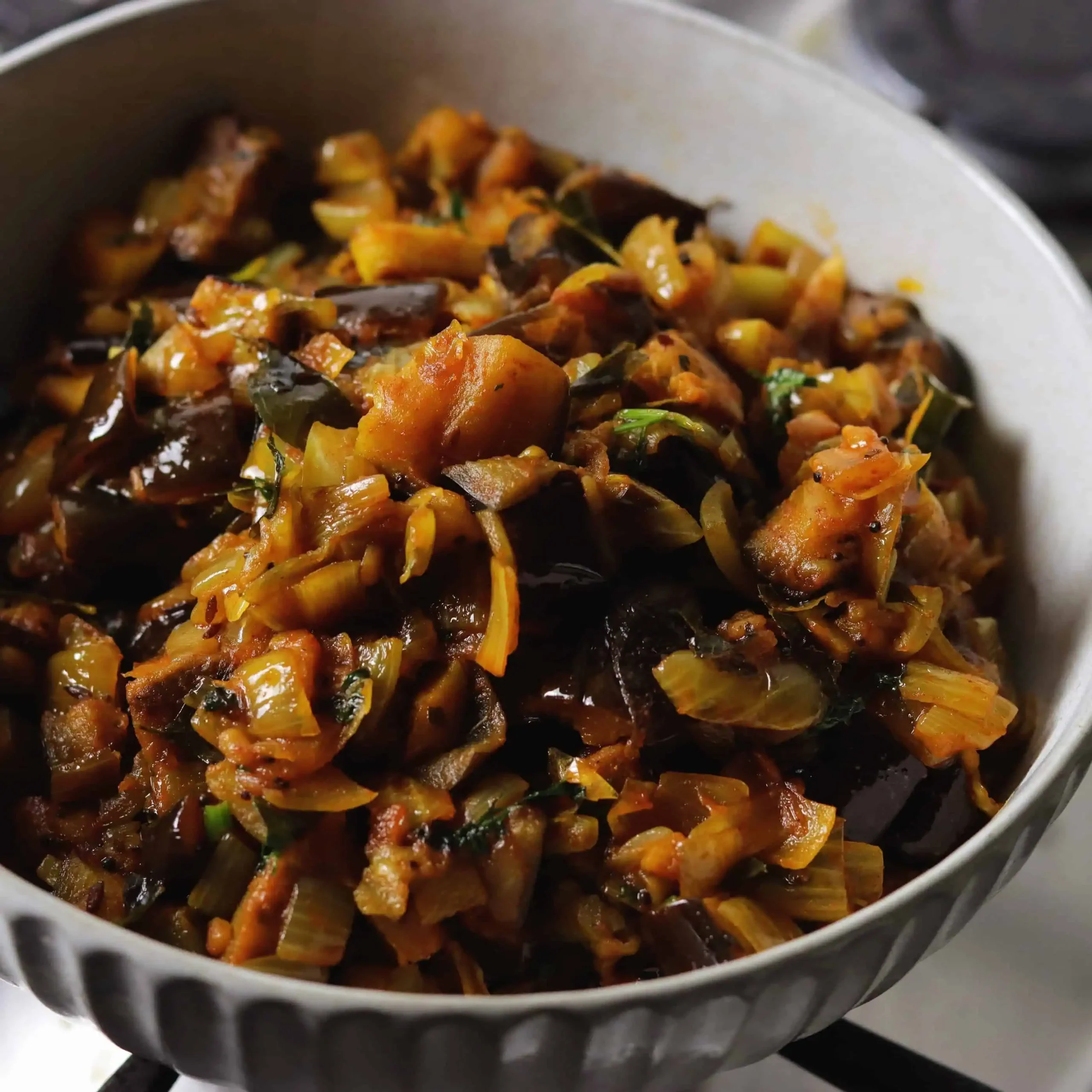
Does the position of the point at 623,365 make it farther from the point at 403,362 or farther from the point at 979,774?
the point at 979,774

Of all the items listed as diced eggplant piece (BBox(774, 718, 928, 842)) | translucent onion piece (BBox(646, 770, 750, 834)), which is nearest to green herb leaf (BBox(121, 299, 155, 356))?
translucent onion piece (BBox(646, 770, 750, 834))

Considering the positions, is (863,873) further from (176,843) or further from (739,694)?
(176,843)

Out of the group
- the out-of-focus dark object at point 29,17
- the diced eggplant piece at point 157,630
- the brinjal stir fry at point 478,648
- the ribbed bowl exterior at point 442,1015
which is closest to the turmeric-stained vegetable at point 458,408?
the brinjal stir fry at point 478,648

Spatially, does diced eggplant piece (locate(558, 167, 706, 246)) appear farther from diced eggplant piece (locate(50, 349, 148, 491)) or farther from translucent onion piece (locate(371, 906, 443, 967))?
translucent onion piece (locate(371, 906, 443, 967))

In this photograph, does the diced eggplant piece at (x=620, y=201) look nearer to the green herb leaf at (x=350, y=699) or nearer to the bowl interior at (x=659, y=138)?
the bowl interior at (x=659, y=138)

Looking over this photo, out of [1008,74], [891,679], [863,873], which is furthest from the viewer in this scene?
[1008,74]

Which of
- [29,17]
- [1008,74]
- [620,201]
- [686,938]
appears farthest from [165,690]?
[1008,74]

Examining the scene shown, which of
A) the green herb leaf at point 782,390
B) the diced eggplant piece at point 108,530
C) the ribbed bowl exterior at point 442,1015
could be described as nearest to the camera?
the ribbed bowl exterior at point 442,1015
